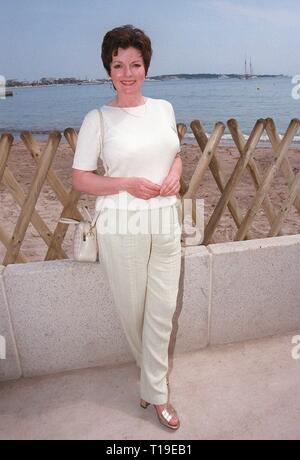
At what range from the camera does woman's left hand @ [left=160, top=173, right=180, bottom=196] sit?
1.78 metres

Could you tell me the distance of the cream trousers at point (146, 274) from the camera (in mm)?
1835

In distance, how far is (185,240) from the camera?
2.55 m

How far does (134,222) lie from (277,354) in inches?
56.0

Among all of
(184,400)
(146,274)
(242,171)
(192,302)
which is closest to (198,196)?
(242,171)

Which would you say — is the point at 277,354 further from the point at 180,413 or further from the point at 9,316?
the point at 9,316

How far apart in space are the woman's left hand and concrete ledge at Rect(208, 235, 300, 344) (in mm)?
737

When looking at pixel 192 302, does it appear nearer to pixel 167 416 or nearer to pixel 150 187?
pixel 167 416

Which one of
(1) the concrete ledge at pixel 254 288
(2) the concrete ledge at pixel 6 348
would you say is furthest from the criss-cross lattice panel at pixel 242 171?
(2) the concrete ledge at pixel 6 348

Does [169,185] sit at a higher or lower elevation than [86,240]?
higher

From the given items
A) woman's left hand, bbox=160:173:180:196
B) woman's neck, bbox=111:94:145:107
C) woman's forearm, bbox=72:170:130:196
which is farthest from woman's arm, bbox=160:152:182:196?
woman's neck, bbox=111:94:145:107

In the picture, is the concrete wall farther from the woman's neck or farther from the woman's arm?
the woman's neck

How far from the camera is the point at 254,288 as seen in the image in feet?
8.50

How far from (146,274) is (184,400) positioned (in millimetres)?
802
